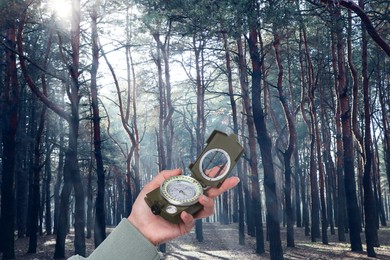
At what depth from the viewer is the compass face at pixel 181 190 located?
2.03 meters

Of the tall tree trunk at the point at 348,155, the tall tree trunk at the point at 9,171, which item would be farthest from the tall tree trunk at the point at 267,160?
the tall tree trunk at the point at 9,171

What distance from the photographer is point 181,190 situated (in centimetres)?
212

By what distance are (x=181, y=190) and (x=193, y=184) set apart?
9cm

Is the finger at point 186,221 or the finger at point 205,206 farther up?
the finger at point 205,206

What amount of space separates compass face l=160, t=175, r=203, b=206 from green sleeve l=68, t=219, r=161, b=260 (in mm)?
286

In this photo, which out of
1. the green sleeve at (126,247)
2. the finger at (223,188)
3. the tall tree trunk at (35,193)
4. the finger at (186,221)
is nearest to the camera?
the green sleeve at (126,247)

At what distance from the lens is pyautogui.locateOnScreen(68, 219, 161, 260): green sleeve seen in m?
1.73

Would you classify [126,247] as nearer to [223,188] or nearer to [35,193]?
[223,188]

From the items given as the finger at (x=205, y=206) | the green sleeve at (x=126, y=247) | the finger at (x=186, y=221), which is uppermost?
the finger at (x=205, y=206)

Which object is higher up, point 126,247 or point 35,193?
point 35,193

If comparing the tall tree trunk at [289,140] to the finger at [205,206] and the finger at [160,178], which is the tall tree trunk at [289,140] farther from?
the finger at [205,206]

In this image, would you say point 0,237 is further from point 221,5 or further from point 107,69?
point 221,5

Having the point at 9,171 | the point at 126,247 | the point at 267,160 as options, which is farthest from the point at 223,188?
the point at 9,171

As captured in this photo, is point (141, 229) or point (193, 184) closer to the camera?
point (141, 229)
